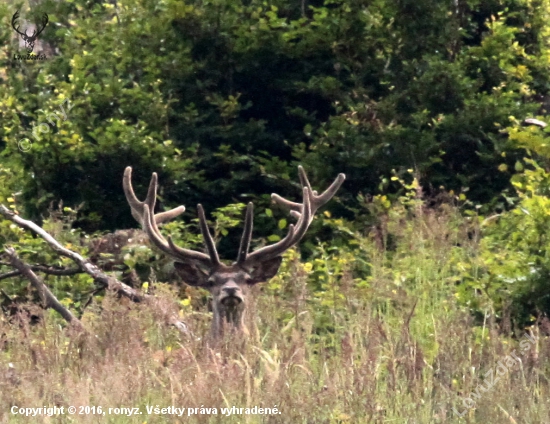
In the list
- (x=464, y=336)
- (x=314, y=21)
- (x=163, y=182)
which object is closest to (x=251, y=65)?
(x=314, y=21)

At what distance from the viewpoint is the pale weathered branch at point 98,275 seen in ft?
22.2

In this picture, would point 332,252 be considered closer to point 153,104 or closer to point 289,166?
point 289,166

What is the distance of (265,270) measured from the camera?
7.10 metres

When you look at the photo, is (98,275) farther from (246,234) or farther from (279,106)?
(279,106)

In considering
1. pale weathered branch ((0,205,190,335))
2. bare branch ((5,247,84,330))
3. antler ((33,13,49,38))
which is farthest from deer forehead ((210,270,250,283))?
antler ((33,13,49,38))

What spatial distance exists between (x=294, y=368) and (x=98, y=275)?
9.39 ft

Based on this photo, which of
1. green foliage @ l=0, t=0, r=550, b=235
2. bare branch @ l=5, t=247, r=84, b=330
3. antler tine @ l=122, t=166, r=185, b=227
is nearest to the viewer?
antler tine @ l=122, t=166, r=185, b=227

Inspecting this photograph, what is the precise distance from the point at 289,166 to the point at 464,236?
8.37ft

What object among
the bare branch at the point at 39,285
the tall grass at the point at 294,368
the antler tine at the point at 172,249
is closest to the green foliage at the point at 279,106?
the bare branch at the point at 39,285

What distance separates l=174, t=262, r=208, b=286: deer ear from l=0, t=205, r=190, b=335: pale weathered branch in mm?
249

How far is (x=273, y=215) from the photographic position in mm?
10109

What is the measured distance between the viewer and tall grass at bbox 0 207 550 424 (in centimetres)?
521

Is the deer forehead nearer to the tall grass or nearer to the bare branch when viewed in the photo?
the tall grass

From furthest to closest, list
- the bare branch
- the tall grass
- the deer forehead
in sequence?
the bare branch → the deer forehead → the tall grass
